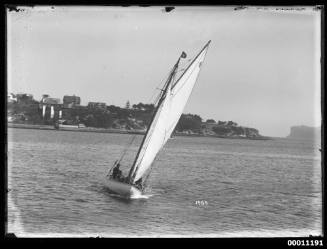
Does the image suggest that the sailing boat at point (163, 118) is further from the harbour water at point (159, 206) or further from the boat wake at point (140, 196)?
the harbour water at point (159, 206)

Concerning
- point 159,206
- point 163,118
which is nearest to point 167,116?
point 163,118

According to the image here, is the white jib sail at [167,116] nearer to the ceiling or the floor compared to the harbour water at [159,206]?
nearer to the ceiling

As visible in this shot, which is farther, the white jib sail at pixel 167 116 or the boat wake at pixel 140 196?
the boat wake at pixel 140 196

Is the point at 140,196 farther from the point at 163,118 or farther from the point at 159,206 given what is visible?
the point at 163,118

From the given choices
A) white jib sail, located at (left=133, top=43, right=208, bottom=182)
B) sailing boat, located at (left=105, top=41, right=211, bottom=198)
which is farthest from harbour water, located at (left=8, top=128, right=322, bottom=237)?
white jib sail, located at (left=133, top=43, right=208, bottom=182)

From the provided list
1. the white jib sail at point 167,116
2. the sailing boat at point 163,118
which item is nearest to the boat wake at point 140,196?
the sailing boat at point 163,118

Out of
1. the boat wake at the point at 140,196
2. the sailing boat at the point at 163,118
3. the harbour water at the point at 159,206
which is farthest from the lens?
the boat wake at the point at 140,196
